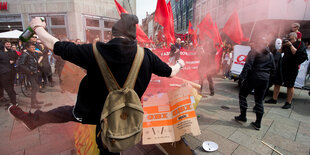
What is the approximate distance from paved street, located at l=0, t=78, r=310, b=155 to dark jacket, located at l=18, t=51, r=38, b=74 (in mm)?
1041

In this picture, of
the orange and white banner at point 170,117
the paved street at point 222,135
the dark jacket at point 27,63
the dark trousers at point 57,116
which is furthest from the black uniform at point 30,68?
the orange and white banner at point 170,117

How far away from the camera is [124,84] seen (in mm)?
1190

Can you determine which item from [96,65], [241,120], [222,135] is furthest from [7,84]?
[241,120]

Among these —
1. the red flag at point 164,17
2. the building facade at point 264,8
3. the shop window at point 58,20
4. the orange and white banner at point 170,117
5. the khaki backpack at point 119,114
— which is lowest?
the orange and white banner at point 170,117

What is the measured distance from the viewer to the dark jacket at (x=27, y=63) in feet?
13.6

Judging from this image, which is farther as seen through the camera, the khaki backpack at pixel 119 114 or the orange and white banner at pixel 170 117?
the orange and white banner at pixel 170 117

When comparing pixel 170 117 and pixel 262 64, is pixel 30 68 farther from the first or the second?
pixel 262 64

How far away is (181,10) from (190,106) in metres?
2.01

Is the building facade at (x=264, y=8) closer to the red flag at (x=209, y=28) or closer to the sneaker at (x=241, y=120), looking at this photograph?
the red flag at (x=209, y=28)

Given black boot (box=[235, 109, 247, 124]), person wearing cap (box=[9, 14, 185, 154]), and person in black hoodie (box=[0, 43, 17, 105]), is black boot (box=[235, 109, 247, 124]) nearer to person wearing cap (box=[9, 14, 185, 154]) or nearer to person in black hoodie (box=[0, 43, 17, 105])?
person wearing cap (box=[9, 14, 185, 154])

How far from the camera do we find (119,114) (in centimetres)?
111

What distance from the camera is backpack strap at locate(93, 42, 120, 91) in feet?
3.67

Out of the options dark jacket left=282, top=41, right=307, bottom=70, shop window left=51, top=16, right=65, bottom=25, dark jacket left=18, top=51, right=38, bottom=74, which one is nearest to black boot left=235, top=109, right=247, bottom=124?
dark jacket left=282, top=41, right=307, bottom=70

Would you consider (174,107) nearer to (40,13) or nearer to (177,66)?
(177,66)
